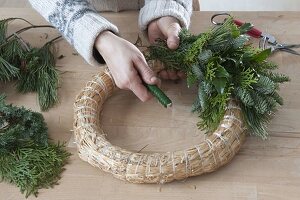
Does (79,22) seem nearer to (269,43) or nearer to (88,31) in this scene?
(88,31)

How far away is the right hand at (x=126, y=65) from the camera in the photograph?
33.3 inches

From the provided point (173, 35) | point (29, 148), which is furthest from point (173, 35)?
point (29, 148)

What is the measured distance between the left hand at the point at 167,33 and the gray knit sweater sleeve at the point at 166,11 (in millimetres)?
12

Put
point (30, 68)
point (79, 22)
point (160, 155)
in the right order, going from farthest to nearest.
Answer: point (30, 68)
point (79, 22)
point (160, 155)

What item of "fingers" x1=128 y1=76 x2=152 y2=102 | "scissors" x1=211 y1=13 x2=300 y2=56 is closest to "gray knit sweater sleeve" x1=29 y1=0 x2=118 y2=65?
"fingers" x1=128 y1=76 x2=152 y2=102

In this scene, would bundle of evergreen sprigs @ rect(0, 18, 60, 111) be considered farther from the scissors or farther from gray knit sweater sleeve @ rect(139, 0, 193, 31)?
the scissors

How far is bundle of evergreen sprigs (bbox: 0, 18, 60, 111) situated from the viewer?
0.95 meters

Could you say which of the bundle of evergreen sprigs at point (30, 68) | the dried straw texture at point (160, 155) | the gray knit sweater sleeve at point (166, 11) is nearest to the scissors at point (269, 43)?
the gray knit sweater sleeve at point (166, 11)

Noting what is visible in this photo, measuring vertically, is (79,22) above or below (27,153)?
above

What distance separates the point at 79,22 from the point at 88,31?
0.11ft

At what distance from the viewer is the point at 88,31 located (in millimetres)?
873

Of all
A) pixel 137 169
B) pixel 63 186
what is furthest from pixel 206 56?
pixel 63 186

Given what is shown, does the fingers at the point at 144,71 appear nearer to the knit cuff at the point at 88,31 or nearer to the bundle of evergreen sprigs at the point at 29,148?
the knit cuff at the point at 88,31

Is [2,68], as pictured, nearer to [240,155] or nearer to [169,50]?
[169,50]
